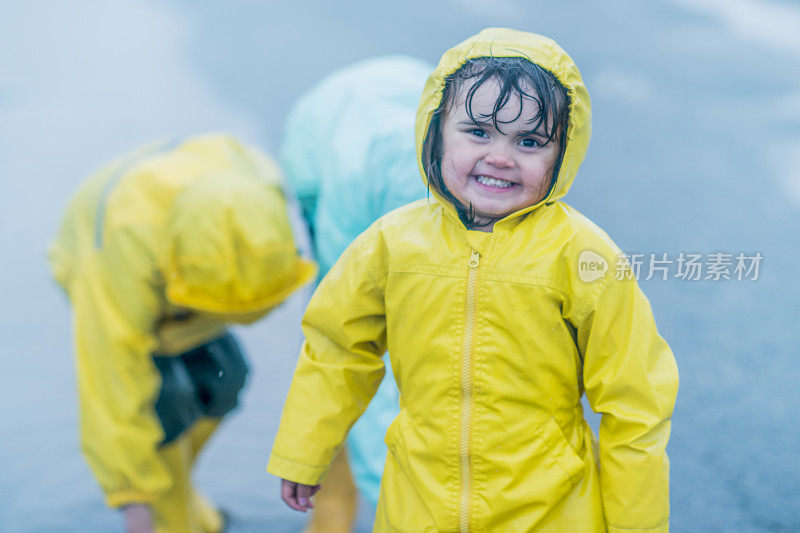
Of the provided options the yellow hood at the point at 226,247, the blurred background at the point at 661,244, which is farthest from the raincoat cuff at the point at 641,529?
the yellow hood at the point at 226,247

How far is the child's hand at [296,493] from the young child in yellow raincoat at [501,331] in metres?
0.03

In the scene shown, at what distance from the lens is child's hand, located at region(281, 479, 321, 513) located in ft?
3.76

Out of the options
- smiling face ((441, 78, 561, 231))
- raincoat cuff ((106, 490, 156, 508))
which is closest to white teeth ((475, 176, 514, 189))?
smiling face ((441, 78, 561, 231))

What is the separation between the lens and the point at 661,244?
8.09ft

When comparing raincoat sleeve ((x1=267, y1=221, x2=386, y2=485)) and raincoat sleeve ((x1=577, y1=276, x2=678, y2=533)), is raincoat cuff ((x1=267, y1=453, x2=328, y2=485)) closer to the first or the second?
raincoat sleeve ((x1=267, y1=221, x2=386, y2=485))

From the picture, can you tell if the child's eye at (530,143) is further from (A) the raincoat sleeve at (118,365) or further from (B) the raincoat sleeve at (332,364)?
(A) the raincoat sleeve at (118,365)

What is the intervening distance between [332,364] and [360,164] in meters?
0.64

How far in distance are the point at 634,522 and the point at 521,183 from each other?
445mm

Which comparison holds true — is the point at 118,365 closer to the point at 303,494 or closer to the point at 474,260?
the point at 303,494

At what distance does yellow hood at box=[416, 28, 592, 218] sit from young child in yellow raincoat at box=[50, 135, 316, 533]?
0.74 metres

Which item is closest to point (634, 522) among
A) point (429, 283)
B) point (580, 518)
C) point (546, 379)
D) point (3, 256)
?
point (580, 518)

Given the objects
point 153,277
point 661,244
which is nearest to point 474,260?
point 153,277

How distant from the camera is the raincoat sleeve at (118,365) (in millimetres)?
1679

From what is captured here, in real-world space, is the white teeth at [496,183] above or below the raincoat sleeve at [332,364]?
above
